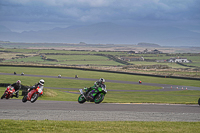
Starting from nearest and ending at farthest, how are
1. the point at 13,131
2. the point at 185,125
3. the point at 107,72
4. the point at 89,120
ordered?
the point at 13,131 → the point at 185,125 → the point at 89,120 → the point at 107,72

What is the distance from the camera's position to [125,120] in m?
17.3

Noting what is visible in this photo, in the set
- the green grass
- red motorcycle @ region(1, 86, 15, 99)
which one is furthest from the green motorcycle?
red motorcycle @ region(1, 86, 15, 99)

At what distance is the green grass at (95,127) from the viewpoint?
14.0m

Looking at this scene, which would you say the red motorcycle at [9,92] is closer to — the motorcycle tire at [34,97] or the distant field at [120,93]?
the motorcycle tire at [34,97]

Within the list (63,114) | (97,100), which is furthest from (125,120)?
(97,100)

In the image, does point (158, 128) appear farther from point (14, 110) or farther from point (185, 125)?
point (14, 110)

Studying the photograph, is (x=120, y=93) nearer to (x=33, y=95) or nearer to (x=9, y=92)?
(x=9, y=92)

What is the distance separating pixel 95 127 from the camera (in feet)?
48.7

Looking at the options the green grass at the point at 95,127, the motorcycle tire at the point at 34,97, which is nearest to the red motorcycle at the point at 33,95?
the motorcycle tire at the point at 34,97

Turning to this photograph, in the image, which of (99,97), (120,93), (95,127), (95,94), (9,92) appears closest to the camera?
(95,127)

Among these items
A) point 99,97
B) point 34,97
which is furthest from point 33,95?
point 99,97

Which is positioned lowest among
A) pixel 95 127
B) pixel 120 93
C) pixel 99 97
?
pixel 120 93

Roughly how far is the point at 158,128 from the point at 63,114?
6.61 m

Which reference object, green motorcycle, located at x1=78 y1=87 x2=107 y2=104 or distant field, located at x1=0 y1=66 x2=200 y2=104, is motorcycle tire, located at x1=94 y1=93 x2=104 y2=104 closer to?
green motorcycle, located at x1=78 y1=87 x2=107 y2=104
